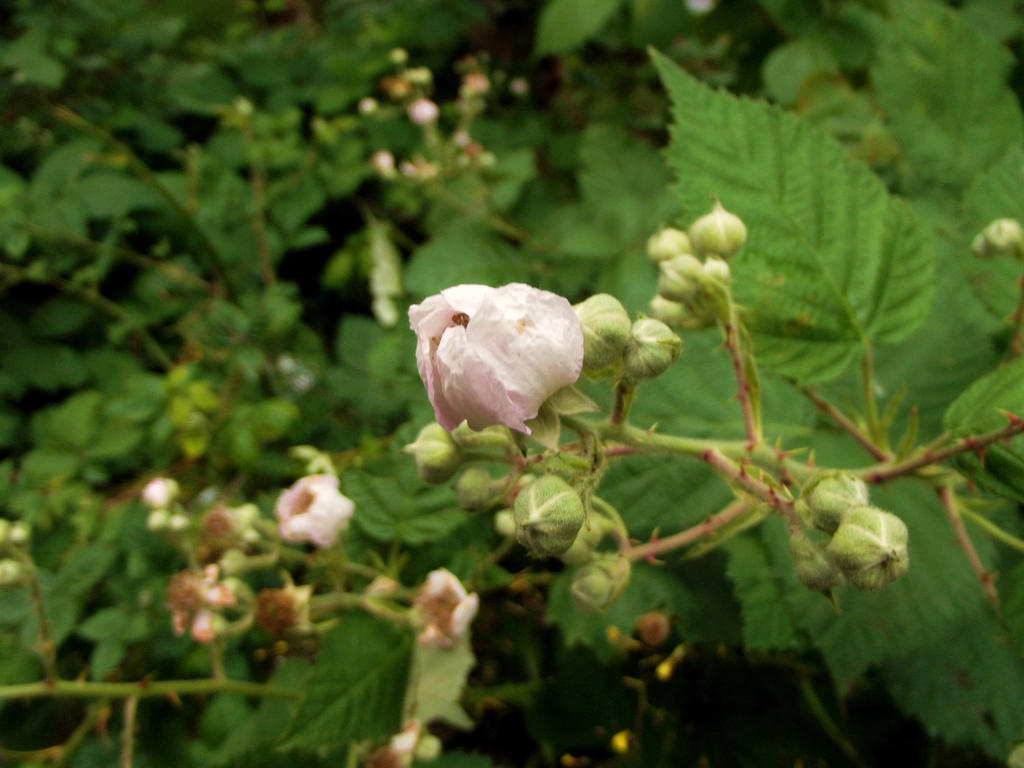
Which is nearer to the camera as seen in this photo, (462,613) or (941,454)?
(941,454)

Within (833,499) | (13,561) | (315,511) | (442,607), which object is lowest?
(13,561)

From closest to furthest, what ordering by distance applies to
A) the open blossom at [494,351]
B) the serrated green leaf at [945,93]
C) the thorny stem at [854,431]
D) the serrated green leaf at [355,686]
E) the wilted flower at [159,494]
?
the open blossom at [494,351] < the thorny stem at [854,431] < the serrated green leaf at [355,686] < the wilted flower at [159,494] < the serrated green leaf at [945,93]

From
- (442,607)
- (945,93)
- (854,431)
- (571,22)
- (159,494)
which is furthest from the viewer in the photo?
(571,22)

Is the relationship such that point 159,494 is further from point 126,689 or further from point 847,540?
point 847,540

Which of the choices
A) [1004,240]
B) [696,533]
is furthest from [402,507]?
[1004,240]

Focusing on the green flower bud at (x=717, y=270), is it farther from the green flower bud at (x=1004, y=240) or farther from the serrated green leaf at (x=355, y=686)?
the serrated green leaf at (x=355, y=686)

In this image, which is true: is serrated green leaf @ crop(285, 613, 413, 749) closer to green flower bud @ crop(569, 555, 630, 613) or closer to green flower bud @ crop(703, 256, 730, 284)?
green flower bud @ crop(569, 555, 630, 613)

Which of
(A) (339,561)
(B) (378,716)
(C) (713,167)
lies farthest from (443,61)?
(B) (378,716)

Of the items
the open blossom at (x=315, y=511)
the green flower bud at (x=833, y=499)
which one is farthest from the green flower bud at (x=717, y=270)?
the open blossom at (x=315, y=511)
